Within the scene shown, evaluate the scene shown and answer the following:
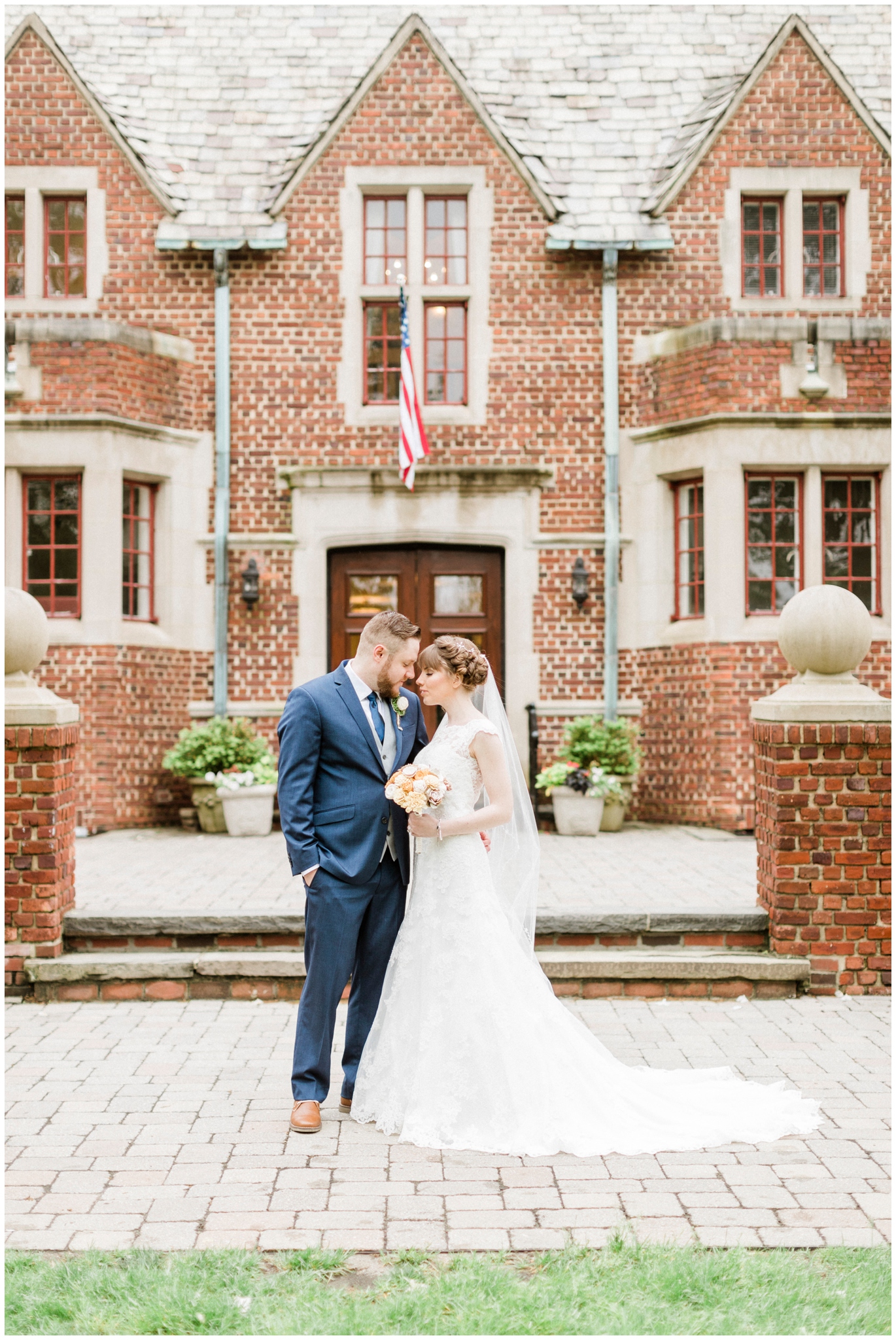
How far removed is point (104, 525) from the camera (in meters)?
11.4

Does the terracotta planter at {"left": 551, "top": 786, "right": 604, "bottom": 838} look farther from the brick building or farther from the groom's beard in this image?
the groom's beard

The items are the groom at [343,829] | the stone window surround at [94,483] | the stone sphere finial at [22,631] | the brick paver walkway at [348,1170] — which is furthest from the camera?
the stone window surround at [94,483]

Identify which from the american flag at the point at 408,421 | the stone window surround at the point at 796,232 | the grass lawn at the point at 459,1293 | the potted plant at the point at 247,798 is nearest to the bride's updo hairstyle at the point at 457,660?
the grass lawn at the point at 459,1293

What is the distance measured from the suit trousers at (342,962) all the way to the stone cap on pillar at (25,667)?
2.60 metres

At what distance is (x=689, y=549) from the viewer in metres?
12.0

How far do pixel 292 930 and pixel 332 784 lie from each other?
2.20 m

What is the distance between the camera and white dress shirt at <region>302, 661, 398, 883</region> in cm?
477

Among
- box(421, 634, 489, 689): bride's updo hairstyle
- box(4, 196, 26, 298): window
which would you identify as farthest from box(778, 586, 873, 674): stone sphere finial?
box(4, 196, 26, 298): window

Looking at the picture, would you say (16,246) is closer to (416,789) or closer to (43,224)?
(43,224)

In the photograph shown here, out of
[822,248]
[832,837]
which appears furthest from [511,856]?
[822,248]

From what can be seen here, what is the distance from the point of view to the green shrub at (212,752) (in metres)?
11.2

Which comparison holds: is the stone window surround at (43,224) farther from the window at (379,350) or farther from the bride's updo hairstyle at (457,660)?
the bride's updo hairstyle at (457,660)

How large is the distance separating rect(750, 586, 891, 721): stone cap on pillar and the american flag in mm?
5269

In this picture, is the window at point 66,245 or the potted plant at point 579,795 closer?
the potted plant at point 579,795
